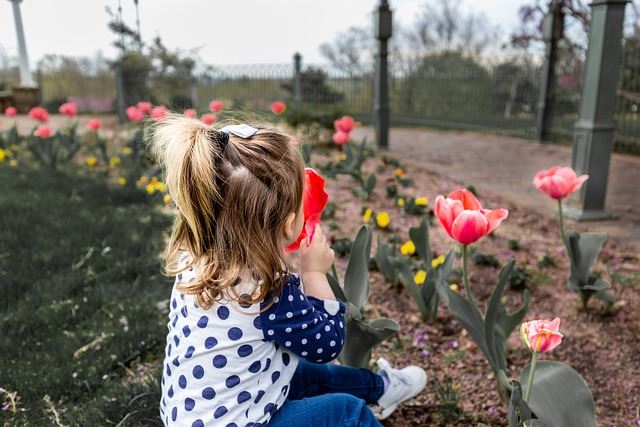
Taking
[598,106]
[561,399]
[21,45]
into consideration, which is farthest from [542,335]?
[21,45]

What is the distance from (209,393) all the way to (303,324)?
0.25m

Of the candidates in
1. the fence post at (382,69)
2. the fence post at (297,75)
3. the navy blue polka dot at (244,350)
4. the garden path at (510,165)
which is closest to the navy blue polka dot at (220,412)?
the navy blue polka dot at (244,350)

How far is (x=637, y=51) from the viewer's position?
301 inches

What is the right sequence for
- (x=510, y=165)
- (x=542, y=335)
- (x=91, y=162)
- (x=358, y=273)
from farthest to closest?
(x=510, y=165)
(x=91, y=162)
(x=358, y=273)
(x=542, y=335)

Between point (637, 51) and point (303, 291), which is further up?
point (637, 51)

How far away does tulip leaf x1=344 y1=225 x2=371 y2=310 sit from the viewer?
171 centimetres

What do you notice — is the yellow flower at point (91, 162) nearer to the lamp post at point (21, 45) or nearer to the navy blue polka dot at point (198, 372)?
the navy blue polka dot at point (198, 372)

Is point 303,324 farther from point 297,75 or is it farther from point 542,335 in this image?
point 297,75

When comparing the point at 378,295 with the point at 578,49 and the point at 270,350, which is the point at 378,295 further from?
the point at 578,49

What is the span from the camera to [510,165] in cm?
646

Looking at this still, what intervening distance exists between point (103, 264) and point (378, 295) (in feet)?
4.85

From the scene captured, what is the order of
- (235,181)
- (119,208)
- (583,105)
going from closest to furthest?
(235,181) < (583,105) < (119,208)

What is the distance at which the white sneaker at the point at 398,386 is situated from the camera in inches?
68.6

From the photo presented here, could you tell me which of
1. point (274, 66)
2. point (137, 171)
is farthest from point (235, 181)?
point (274, 66)
